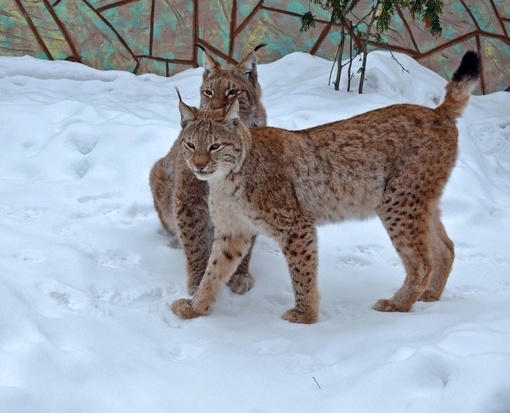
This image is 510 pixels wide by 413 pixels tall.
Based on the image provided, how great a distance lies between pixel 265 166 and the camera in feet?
14.0

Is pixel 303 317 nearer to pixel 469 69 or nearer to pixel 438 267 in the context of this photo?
pixel 438 267

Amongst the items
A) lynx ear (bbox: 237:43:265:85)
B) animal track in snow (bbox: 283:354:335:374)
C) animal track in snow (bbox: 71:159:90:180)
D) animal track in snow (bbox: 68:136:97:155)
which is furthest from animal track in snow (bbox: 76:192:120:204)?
animal track in snow (bbox: 283:354:335:374)

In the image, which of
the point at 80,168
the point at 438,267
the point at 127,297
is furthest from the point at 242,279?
the point at 80,168

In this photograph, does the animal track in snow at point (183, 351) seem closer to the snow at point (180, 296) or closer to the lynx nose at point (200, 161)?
the snow at point (180, 296)

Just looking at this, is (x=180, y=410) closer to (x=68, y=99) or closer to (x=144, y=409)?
(x=144, y=409)

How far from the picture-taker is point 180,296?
4516 millimetres

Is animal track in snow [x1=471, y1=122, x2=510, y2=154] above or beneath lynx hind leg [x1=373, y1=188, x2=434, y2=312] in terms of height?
beneath

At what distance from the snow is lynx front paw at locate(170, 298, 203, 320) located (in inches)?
2.6

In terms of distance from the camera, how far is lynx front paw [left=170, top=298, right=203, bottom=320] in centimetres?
420

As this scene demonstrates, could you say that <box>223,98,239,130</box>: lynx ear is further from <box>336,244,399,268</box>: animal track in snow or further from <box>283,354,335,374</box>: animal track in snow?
<box>336,244,399,268</box>: animal track in snow

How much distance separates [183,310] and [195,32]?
5.73 metres

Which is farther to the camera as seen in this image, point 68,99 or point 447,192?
point 68,99

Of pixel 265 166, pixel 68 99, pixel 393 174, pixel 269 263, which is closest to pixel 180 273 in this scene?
pixel 269 263

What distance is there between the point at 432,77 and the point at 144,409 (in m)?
6.88
